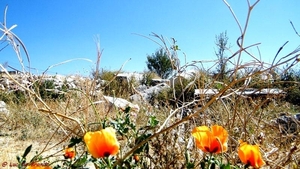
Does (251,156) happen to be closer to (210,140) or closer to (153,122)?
(210,140)

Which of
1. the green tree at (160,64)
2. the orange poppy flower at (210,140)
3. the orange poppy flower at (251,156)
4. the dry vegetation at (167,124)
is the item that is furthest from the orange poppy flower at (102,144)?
the green tree at (160,64)

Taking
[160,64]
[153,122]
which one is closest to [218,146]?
[153,122]

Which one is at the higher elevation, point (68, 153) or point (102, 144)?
point (102, 144)

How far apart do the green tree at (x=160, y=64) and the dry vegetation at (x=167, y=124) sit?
954 cm

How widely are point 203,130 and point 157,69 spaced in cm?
1592

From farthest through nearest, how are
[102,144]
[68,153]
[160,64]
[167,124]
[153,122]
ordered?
[160,64] → [167,124] → [68,153] → [153,122] → [102,144]

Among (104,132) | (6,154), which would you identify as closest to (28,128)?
(6,154)

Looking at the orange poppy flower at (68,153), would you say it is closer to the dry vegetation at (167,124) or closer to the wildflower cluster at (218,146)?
the dry vegetation at (167,124)

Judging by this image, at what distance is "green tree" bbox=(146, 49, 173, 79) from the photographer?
1551 cm

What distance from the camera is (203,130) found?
675mm

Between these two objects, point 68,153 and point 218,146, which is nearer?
point 218,146

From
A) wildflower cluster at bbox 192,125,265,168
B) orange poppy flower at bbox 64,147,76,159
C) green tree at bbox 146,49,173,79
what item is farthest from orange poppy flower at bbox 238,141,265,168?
green tree at bbox 146,49,173,79

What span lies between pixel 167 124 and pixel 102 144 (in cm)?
67

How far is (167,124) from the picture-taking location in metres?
1.21
